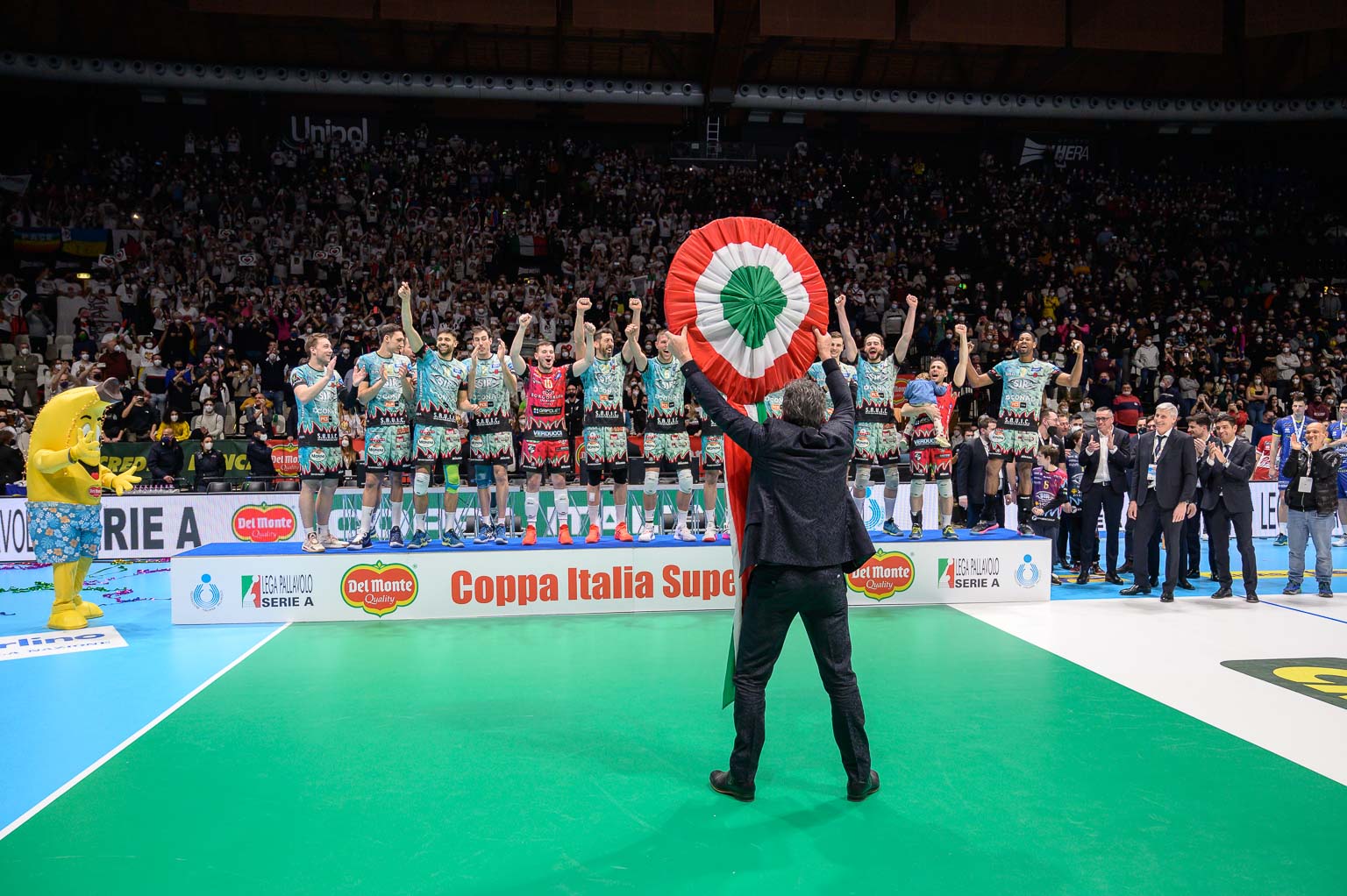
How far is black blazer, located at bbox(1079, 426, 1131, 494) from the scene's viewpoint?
11.9 meters

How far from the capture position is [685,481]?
11.0 m

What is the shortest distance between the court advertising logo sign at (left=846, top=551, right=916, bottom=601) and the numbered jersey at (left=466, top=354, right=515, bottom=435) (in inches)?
176

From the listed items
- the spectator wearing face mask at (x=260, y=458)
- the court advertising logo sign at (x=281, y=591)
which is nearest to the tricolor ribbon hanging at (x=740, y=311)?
the court advertising logo sign at (x=281, y=591)

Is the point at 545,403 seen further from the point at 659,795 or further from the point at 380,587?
the point at 659,795

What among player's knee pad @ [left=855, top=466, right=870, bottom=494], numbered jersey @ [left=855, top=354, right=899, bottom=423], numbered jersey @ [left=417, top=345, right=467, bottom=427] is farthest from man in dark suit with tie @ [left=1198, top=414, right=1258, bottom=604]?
numbered jersey @ [left=417, top=345, right=467, bottom=427]

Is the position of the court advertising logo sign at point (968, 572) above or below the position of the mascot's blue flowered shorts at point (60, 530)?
below

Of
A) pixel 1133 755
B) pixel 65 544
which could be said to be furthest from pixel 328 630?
pixel 1133 755

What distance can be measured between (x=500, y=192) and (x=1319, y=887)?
2563cm

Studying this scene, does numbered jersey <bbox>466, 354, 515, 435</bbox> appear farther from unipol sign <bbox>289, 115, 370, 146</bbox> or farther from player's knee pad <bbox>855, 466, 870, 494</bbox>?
unipol sign <bbox>289, 115, 370, 146</bbox>

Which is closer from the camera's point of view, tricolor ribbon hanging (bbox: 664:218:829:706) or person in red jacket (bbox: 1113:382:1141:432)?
tricolor ribbon hanging (bbox: 664:218:829:706)

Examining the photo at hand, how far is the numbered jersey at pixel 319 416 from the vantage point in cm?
1003

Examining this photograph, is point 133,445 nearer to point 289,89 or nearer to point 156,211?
point 156,211

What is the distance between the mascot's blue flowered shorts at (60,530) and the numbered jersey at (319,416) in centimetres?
215

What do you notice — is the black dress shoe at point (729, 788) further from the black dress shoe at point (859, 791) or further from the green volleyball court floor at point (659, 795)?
the black dress shoe at point (859, 791)
